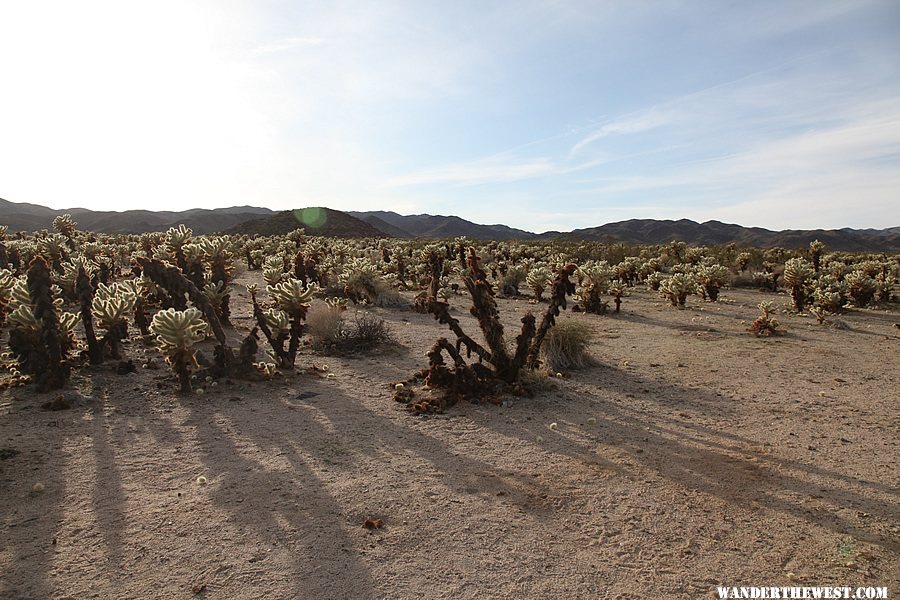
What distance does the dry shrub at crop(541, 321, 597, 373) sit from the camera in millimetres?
8656

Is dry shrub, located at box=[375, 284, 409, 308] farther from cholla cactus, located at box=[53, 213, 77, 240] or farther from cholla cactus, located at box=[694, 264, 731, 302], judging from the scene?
cholla cactus, located at box=[53, 213, 77, 240]

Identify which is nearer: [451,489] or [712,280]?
[451,489]

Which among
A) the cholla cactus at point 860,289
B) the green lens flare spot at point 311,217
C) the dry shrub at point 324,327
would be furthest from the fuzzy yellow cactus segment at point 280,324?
the green lens flare spot at point 311,217

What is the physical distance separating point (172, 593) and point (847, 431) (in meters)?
6.74

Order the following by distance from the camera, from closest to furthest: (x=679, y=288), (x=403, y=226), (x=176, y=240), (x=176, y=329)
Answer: (x=176, y=329) → (x=176, y=240) → (x=679, y=288) → (x=403, y=226)

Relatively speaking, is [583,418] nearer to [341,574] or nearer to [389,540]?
[389,540]

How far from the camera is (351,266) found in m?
16.0

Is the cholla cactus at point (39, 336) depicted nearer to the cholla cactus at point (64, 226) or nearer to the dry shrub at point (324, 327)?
the dry shrub at point (324, 327)

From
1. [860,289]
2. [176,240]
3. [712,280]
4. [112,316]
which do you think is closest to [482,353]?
[112,316]

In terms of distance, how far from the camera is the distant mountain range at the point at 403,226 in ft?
228

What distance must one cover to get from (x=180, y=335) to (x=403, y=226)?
12588 cm

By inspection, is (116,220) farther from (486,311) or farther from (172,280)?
(486,311)

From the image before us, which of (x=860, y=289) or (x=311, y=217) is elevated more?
(x=311, y=217)

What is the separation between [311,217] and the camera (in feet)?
245
